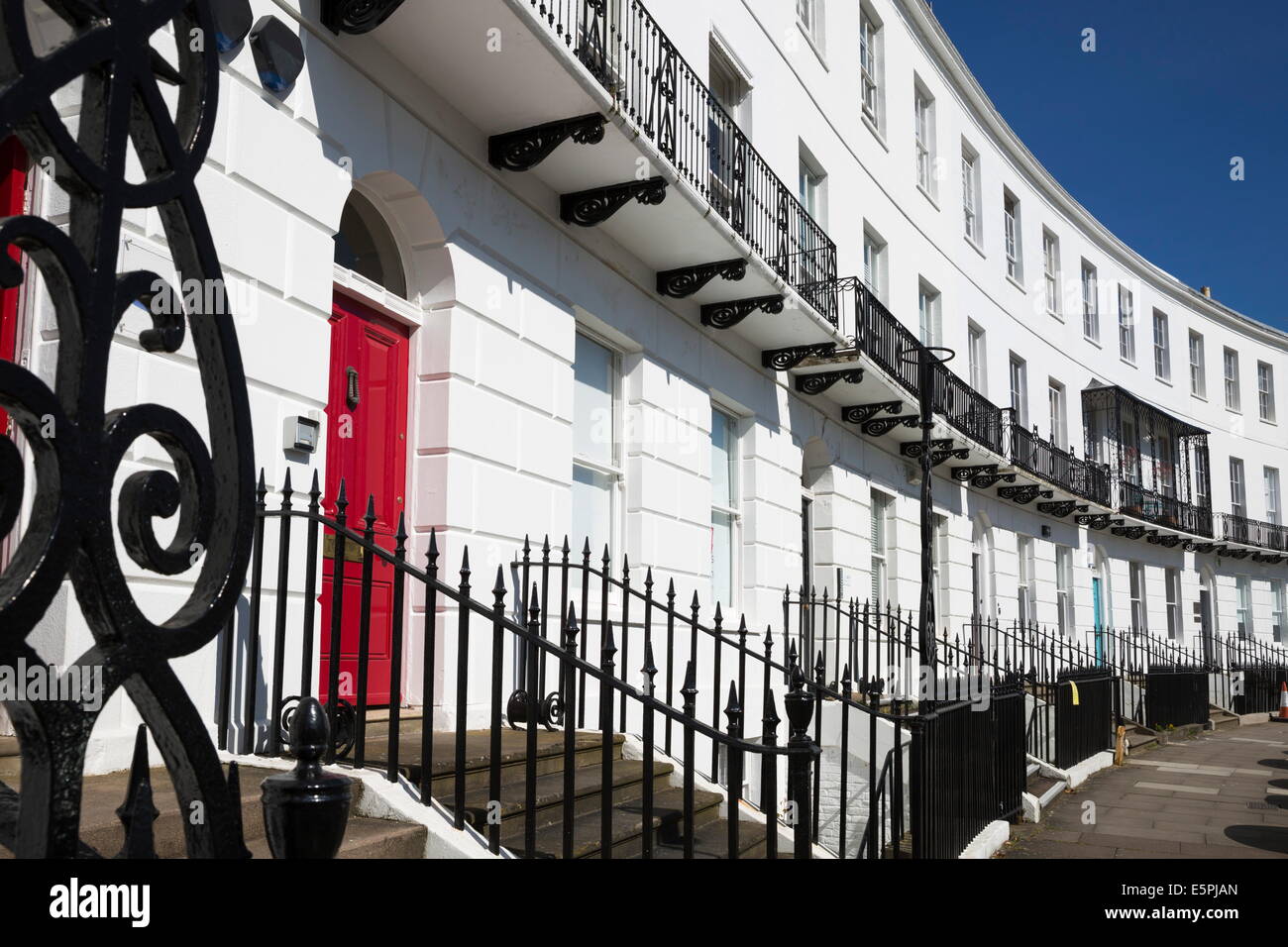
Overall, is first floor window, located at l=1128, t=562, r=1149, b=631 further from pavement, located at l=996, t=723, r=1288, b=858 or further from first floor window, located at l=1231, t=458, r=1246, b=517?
pavement, located at l=996, t=723, r=1288, b=858

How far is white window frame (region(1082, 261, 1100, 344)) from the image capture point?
26.0 m

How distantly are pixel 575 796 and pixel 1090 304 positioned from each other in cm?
2450

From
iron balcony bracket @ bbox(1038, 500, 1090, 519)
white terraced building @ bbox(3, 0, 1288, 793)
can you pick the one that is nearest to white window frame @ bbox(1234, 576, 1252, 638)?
iron balcony bracket @ bbox(1038, 500, 1090, 519)

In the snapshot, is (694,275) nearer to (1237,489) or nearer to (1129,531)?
(1129,531)

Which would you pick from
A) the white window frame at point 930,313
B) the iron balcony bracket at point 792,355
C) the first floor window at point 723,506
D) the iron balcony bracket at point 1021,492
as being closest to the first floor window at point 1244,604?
the iron balcony bracket at point 1021,492

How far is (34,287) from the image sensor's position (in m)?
4.51

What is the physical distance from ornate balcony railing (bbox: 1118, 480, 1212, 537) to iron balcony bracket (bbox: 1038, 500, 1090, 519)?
86.3 inches

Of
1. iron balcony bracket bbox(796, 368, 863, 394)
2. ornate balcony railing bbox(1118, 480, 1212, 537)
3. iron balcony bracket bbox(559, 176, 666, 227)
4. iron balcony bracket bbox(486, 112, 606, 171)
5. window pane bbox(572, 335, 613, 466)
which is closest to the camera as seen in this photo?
iron balcony bracket bbox(486, 112, 606, 171)

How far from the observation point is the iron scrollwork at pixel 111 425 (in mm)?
1259

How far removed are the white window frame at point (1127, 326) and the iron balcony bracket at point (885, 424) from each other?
15.2 meters

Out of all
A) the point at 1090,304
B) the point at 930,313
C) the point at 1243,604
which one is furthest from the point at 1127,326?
the point at 930,313

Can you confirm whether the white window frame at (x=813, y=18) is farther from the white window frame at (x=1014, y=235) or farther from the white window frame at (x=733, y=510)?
the white window frame at (x=1014, y=235)
